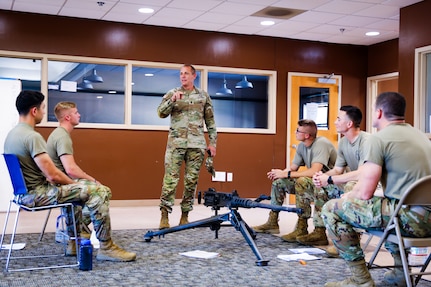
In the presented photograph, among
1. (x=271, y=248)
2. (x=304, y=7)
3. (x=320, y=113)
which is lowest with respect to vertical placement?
(x=271, y=248)

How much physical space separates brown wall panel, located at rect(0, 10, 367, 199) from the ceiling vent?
1146 mm

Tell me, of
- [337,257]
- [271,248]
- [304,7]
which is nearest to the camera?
[337,257]

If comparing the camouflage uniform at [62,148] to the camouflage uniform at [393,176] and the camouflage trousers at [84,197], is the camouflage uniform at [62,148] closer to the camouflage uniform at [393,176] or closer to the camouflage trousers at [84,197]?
the camouflage trousers at [84,197]

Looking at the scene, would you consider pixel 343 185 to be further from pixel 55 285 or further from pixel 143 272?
pixel 55 285

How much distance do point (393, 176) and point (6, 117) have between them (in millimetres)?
5036

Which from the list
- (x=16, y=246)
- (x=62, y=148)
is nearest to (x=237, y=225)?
(x=62, y=148)

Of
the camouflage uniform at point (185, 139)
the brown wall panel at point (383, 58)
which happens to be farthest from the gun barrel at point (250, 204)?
the brown wall panel at point (383, 58)

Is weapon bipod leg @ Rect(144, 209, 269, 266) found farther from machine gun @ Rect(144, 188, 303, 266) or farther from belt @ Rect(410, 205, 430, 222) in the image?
belt @ Rect(410, 205, 430, 222)

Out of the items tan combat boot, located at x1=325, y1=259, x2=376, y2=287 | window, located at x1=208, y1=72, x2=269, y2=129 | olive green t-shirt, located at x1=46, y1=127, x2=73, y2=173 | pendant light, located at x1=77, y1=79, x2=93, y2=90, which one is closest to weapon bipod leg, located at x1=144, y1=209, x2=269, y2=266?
tan combat boot, located at x1=325, y1=259, x2=376, y2=287

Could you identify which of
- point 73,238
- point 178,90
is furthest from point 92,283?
point 178,90

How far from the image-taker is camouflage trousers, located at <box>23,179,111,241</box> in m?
3.61

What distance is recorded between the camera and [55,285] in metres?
3.16

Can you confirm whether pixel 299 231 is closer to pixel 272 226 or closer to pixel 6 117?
pixel 272 226

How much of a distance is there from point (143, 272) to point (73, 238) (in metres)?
0.68
